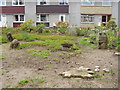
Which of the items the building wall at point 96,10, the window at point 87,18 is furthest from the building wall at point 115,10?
the window at point 87,18

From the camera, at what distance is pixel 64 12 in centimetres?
2703

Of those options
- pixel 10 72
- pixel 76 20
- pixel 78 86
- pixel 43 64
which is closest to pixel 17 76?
pixel 10 72

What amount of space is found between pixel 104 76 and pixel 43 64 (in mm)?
2156

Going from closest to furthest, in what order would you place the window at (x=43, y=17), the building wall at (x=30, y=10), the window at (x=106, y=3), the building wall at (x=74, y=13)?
the building wall at (x=74, y=13), the building wall at (x=30, y=10), the window at (x=43, y=17), the window at (x=106, y=3)

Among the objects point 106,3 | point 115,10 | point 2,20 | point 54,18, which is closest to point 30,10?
point 54,18

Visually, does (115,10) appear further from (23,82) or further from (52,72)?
(23,82)

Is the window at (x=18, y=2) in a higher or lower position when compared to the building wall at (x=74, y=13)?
higher

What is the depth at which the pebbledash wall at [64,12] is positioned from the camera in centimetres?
2704

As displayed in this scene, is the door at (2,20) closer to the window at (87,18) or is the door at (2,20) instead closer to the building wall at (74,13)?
the building wall at (74,13)

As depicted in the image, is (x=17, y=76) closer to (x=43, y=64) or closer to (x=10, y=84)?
(x=10, y=84)

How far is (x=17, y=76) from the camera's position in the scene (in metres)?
4.84

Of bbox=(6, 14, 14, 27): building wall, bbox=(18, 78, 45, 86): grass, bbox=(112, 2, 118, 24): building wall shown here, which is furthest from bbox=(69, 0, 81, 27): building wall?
bbox=(18, 78, 45, 86): grass

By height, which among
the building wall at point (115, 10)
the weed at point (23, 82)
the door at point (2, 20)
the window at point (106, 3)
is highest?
the window at point (106, 3)

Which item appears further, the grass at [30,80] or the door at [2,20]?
the door at [2,20]
